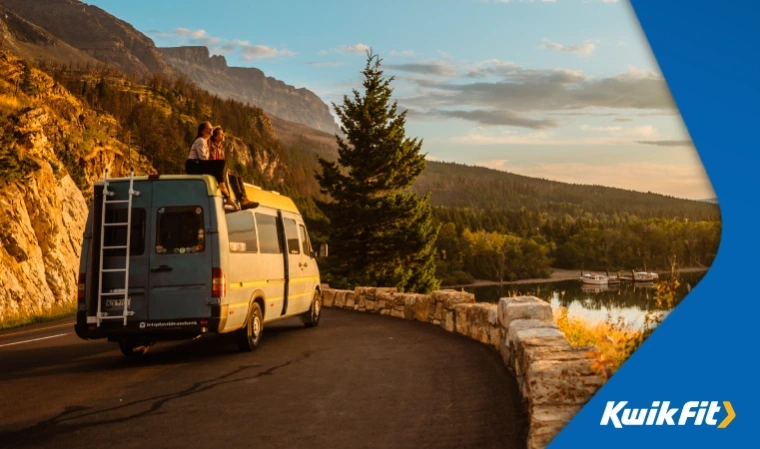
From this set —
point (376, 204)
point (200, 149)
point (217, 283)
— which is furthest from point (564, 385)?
point (376, 204)

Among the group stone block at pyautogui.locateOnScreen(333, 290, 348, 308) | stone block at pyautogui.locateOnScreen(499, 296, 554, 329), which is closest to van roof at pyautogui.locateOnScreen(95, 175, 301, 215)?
stone block at pyautogui.locateOnScreen(499, 296, 554, 329)

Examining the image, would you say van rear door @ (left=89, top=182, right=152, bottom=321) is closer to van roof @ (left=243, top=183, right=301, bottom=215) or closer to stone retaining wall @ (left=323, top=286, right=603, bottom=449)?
van roof @ (left=243, top=183, right=301, bottom=215)

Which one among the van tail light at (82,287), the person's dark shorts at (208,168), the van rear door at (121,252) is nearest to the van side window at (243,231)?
the person's dark shorts at (208,168)

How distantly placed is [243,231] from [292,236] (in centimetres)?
325

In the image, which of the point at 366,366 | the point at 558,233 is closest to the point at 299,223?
the point at 366,366

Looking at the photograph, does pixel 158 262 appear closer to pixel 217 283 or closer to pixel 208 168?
pixel 217 283

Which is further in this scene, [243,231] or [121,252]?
[243,231]

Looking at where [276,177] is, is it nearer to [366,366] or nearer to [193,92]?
[193,92]

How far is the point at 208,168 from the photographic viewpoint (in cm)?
1219

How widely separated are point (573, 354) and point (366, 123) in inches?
1745

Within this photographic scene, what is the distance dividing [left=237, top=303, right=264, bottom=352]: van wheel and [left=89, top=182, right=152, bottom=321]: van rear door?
6.16 feet

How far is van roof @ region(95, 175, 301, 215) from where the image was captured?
11508mm

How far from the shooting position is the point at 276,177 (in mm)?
174625

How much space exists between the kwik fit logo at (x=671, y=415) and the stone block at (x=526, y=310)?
446 cm
